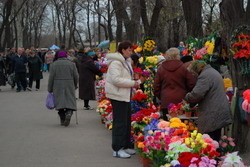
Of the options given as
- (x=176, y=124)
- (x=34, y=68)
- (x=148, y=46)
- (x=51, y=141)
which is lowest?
(x=51, y=141)

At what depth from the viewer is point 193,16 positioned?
14531 mm

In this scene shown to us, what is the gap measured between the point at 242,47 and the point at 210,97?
94 centimetres

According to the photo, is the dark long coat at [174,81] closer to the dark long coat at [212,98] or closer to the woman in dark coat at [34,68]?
the dark long coat at [212,98]

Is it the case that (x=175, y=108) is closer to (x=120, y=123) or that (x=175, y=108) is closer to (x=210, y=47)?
(x=120, y=123)

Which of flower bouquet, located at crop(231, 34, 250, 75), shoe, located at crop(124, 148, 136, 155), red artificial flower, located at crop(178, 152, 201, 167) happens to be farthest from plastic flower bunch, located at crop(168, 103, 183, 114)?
red artificial flower, located at crop(178, 152, 201, 167)

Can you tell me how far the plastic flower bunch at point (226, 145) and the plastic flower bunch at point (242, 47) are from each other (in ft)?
4.06

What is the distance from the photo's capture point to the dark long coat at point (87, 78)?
14.0 metres

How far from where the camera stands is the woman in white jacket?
→ 7.61 metres

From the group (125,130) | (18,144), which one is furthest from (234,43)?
(18,144)

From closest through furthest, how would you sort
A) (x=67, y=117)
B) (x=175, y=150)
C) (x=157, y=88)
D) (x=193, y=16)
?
(x=175, y=150), (x=157, y=88), (x=67, y=117), (x=193, y=16)

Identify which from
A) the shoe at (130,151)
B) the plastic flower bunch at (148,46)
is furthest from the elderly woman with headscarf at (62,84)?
the plastic flower bunch at (148,46)

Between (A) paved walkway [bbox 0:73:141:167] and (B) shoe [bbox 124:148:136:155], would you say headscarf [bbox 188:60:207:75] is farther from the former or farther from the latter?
(B) shoe [bbox 124:148:136:155]

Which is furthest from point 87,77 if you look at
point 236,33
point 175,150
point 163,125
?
point 175,150

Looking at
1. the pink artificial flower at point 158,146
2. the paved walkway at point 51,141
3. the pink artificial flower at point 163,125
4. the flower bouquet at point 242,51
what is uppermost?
the flower bouquet at point 242,51
